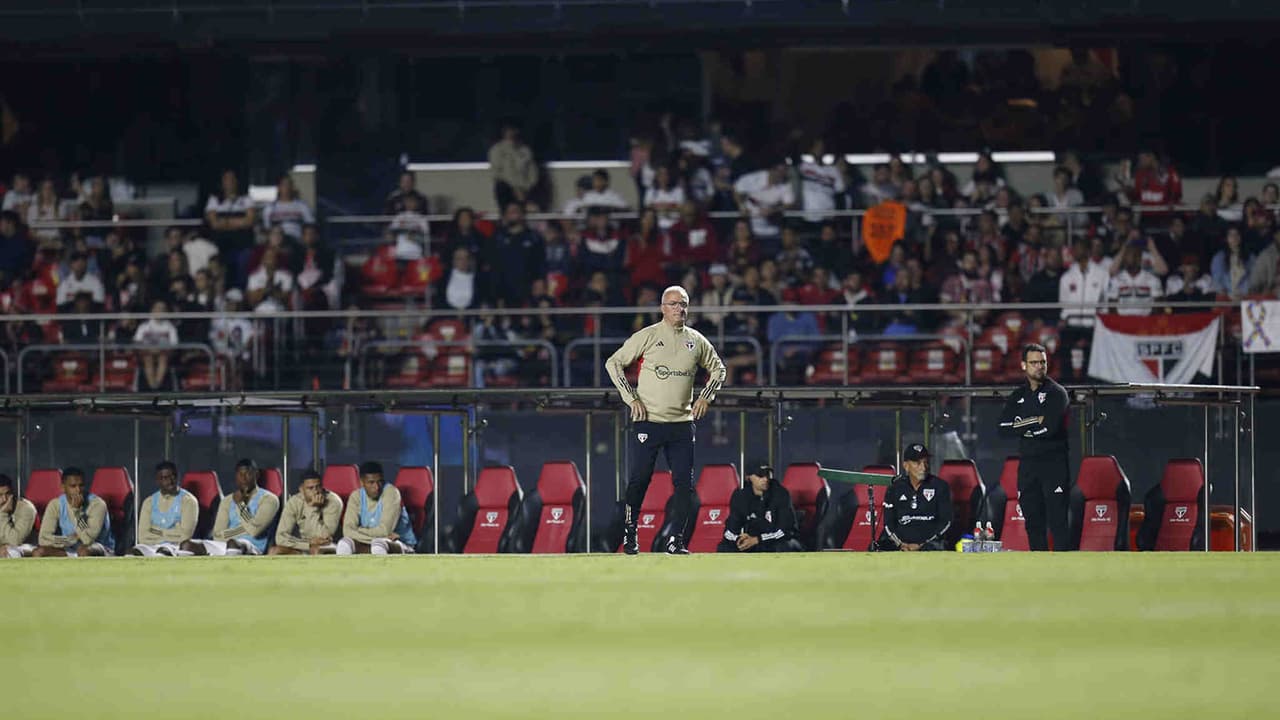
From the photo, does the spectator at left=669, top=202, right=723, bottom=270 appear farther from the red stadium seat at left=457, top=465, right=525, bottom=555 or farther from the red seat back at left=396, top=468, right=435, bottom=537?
the red seat back at left=396, top=468, right=435, bottom=537

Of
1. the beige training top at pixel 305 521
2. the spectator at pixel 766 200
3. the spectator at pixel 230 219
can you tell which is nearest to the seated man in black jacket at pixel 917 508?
the beige training top at pixel 305 521

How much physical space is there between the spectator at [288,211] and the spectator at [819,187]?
16.5ft

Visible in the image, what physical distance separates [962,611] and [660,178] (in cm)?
1441

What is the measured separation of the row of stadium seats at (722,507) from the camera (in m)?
16.5

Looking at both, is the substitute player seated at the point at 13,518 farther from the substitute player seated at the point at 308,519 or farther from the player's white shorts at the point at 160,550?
the substitute player seated at the point at 308,519

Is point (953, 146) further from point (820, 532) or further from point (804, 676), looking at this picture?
point (804, 676)

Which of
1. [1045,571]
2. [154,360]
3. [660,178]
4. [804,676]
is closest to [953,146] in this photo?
[660,178]

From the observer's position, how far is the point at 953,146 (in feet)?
84.2

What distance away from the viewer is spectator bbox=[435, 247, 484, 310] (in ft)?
71.9

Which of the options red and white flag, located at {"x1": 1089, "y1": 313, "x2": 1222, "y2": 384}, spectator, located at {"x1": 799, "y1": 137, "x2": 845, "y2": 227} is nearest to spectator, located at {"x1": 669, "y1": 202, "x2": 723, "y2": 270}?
spectator, located at {"x1": 799, "y1": 137, "x2": 845, "y2": 227}

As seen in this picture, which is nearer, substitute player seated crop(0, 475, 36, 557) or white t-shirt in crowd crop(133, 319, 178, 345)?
substitute player seated crop(0, 475, 36, 557)

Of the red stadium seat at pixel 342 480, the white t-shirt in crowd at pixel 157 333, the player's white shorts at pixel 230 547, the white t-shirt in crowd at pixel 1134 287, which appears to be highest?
the white t-shirt in crowd at pixel 1134 287

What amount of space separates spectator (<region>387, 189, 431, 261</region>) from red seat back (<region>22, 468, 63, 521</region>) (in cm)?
646

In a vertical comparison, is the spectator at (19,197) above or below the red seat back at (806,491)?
above
